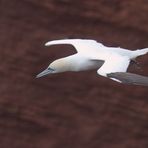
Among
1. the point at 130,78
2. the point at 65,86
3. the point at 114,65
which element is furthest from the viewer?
the point at 65,86

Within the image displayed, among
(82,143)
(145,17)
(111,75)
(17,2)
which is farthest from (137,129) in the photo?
(111,75)

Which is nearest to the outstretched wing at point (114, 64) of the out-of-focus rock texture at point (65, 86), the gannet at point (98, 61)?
the gannet at point (98, 61)

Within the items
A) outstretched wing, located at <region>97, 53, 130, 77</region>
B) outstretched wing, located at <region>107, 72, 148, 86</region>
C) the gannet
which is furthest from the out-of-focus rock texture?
outstretched wing, located at <region>107, 72, 148, 86</region>

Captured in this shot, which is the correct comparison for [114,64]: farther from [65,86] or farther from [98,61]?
[65,86]

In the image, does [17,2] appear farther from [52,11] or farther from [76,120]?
[76,120]

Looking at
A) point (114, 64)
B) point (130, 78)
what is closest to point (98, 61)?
point (114, 64)

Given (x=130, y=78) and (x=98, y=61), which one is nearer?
(x=130, y=78)
